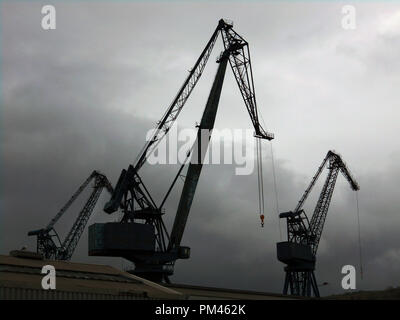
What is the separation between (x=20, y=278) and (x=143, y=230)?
4782cm

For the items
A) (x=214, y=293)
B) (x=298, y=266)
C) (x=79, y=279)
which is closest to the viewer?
(x=79, y=279)

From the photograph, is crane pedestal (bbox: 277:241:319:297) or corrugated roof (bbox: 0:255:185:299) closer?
corrugated roof (bbox: 0:255:185:299)

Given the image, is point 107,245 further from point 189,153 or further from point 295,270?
point 295,270

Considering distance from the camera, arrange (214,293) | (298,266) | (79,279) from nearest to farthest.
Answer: (79,279) → (214,293) → (298,266)

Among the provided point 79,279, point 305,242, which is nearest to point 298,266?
A: point 305,242

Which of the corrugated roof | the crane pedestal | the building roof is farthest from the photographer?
the crane pedestal

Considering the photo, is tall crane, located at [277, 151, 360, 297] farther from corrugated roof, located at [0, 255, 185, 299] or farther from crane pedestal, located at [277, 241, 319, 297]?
corrugated roof, located at [0, 255, 185, 299]

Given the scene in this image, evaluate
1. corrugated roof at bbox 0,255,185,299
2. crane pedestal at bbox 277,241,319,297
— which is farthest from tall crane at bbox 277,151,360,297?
corrugated roof at bbox 0,255,185,299

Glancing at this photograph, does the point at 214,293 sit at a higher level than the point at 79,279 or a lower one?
lower

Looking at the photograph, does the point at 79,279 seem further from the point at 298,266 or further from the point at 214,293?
the point at 298,266

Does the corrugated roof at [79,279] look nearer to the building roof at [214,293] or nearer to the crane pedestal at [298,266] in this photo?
the building roof at [214,293]

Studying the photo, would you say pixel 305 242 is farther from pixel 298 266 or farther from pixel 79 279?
pixel 79 279

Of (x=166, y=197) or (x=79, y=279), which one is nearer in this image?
(x=79, y=279)
